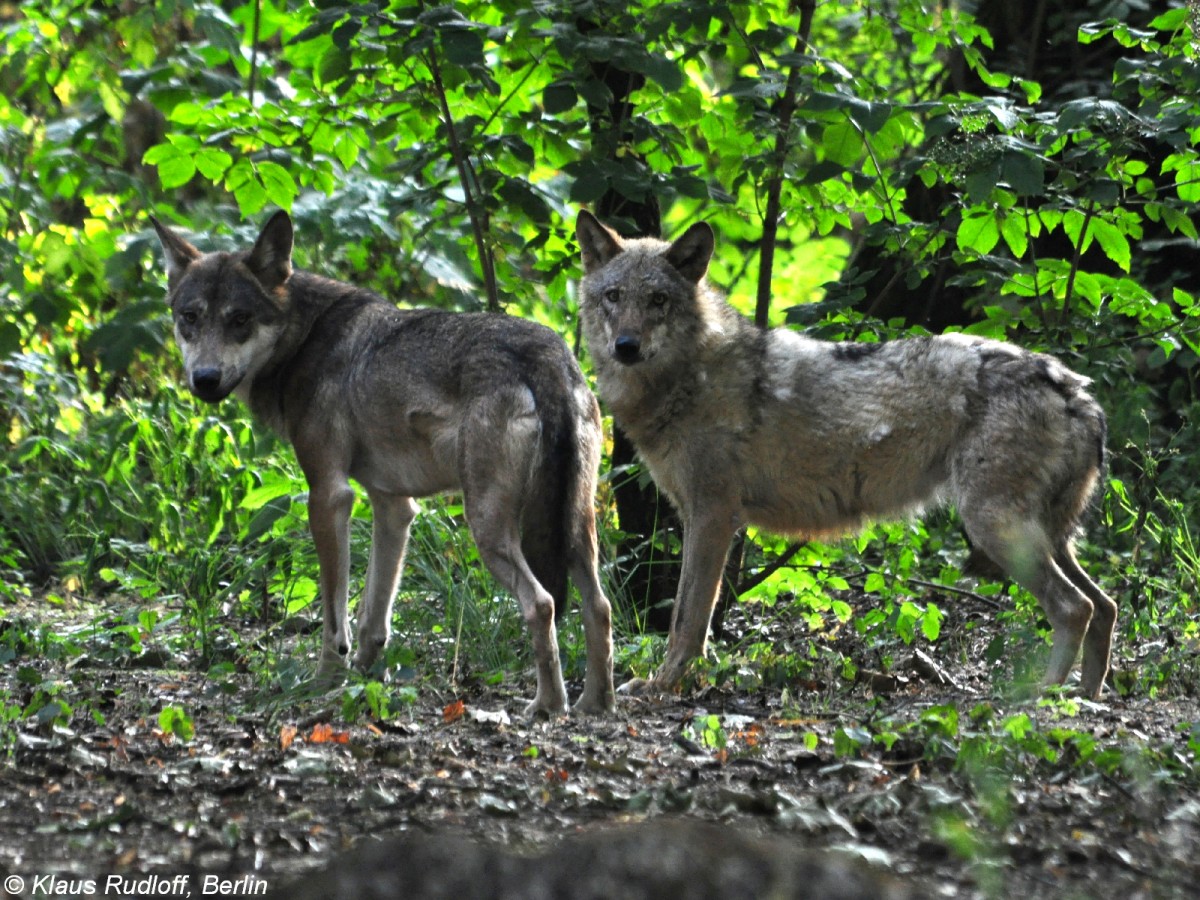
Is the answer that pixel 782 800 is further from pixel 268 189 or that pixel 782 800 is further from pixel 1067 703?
pixel 268 189

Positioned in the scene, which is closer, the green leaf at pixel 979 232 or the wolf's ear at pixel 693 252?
the green leaf at pixel 979 232

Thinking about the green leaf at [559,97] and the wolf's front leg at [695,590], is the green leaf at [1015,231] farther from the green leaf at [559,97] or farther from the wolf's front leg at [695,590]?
the green leaf at [559,97]

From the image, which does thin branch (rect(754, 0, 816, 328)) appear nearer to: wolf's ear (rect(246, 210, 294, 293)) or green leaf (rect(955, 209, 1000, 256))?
green leaf (rect(955, 209, 1000, 256))

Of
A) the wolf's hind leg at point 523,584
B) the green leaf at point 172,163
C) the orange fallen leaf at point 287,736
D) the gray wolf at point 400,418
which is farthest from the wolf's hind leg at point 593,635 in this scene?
the green leaf at point 172,163

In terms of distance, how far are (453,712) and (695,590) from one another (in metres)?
1.39

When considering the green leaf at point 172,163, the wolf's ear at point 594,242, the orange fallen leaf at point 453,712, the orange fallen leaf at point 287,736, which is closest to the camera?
the orange fallen leaf at point 287,736

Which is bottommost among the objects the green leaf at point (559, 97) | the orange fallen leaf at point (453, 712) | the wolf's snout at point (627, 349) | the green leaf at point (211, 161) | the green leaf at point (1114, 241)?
the orange fallen leaf at point (453, 712)

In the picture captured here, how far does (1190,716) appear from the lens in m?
4.38

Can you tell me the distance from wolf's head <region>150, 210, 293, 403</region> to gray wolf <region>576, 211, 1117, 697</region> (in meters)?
1.39

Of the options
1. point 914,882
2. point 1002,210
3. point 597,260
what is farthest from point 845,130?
point 914,882

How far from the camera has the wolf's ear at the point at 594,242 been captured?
564 cm

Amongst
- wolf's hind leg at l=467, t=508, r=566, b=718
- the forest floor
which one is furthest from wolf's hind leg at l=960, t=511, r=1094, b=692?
wolf's hind leg at l=467, t=508, r=566, b=718

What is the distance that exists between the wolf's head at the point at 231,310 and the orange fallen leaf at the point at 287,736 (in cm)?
174

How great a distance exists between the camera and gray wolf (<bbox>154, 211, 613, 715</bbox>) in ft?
15.2
